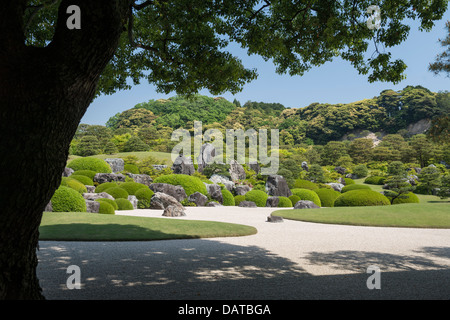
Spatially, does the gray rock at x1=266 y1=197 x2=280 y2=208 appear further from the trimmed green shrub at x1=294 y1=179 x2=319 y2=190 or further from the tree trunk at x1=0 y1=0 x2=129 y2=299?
the tree trunk at x1=0 y1=0 x2=129 y2=299

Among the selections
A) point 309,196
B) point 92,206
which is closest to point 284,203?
point 309,196

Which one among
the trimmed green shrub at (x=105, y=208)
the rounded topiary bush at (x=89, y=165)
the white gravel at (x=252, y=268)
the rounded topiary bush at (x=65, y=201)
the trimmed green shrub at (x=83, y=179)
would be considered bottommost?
the white gravel at (x=252, y=268)

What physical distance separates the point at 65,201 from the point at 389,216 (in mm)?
12032

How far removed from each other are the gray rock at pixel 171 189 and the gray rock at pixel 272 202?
17.9ft

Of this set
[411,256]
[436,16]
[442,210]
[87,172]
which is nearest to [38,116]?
[411,256]

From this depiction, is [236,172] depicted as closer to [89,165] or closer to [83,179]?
[89,165]

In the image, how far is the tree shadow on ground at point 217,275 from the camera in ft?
10.2

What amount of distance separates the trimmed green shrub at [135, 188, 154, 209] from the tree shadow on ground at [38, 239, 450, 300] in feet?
32.7

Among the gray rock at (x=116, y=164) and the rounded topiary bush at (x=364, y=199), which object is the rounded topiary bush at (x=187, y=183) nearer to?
the gray rock at (x=116, y=164)

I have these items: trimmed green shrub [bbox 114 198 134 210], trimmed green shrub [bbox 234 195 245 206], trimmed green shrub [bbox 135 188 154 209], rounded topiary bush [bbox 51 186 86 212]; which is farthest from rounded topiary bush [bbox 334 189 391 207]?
rounded topiary bush [bbox 51 186 86 212]

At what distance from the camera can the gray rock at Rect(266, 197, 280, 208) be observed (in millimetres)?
18703

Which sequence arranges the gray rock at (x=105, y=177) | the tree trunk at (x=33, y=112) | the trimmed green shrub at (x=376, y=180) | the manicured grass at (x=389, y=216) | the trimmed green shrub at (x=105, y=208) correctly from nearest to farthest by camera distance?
the tree trunk at (x=33, y=112) → the manicured grass at (x=389, y=216) → the trimmed green shrub at (x=105, y=208) → the gray rock at (x=105, y=177) → the trimmed green shrub at (x=376, y=180)

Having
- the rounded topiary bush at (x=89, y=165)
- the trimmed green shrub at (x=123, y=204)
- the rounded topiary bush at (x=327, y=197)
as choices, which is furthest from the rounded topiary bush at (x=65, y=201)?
the rounded topiary bush at (x=327, y=197)

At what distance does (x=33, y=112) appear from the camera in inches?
85.0
